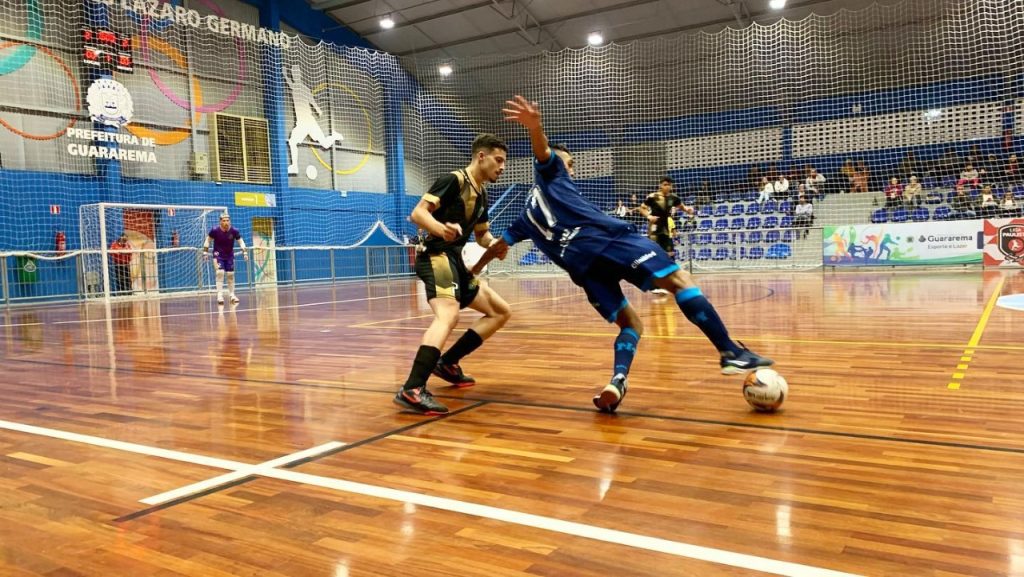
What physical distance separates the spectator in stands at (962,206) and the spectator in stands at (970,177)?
0.26 metres

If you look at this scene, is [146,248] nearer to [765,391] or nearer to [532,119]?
[532,119]

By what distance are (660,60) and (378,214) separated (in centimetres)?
1120

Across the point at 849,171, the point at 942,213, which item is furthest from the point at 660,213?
the point at 849,171

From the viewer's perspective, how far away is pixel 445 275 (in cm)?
420

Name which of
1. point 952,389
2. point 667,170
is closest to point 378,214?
point 667,170

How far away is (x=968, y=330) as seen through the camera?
6363 mm

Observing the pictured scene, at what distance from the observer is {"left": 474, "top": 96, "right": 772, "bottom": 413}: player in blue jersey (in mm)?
3787

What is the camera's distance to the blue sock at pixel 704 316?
3.79m

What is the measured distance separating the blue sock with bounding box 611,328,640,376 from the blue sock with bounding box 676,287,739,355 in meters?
0.32

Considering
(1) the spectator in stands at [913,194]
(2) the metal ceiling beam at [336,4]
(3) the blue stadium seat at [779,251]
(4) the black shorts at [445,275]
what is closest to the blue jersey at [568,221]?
(4) the black shorts at [445,275]

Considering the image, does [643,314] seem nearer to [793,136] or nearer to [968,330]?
[968,330]

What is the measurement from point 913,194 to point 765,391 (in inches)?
748

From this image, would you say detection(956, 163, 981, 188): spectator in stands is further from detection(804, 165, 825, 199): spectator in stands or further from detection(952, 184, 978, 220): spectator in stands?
detection(804, 165, 825, 199): spectator in stands

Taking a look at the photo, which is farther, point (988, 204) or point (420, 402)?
point (988, 204)
